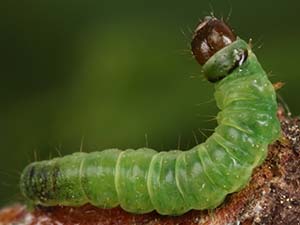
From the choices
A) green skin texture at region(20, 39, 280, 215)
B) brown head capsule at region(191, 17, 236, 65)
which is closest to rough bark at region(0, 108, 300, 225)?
green skin texture at region(20, 39, 280, 215)

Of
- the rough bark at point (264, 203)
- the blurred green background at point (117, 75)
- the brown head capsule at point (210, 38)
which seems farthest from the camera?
the blurred green background at point (117, 75)

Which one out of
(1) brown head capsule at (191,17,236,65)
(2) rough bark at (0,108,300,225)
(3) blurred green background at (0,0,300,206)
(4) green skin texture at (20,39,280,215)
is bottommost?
(3) blurred green background at (0,0,300,206)

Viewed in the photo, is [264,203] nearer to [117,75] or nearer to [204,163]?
[204,163]

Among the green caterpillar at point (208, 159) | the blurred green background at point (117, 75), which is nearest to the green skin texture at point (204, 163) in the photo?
the green caterpillar at point (208, 159)

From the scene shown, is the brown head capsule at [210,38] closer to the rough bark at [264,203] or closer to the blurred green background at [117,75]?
the rough bark at [264,203]

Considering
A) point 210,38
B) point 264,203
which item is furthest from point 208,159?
point 210,38

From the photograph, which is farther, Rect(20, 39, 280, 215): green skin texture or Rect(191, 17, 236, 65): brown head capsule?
Rect(191, 17, 236, 65): brown head capsule

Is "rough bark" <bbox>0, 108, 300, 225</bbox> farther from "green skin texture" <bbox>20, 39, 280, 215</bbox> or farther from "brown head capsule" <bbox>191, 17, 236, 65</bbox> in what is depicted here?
"brown head capsule" <bbox>191, 17, 236, 65</bbox>

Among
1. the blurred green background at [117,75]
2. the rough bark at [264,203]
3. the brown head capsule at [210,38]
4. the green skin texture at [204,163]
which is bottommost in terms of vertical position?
→ the blurred green background at [117,75]
